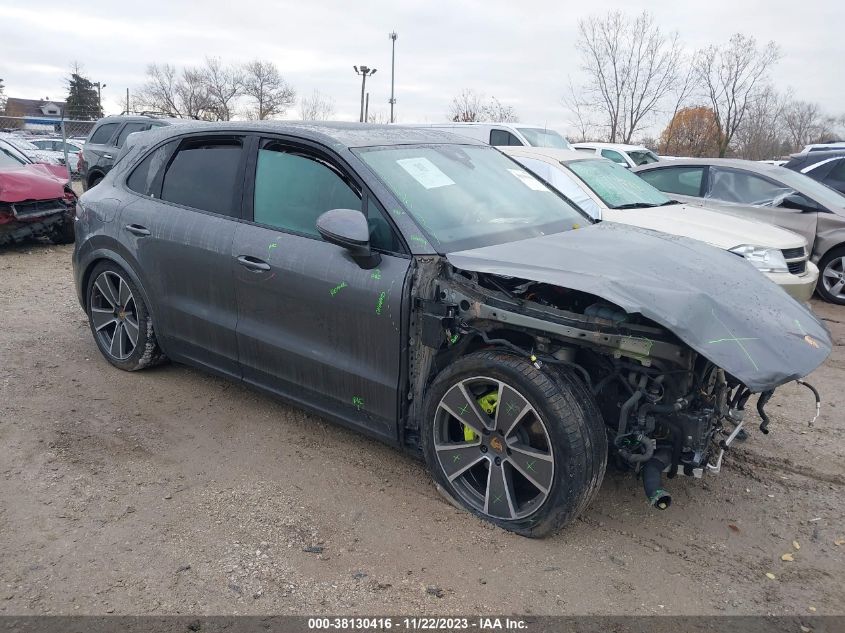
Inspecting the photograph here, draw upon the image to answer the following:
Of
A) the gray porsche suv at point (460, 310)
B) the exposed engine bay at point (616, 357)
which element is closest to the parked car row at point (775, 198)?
the gray porsche suv at point (460, 310)

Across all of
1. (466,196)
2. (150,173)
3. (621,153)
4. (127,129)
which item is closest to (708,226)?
(466,196)

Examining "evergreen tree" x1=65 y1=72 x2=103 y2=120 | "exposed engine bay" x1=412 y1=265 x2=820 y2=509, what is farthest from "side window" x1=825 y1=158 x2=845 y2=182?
"evergreen tree" x1=65 y1=72 x2=103 y2=120

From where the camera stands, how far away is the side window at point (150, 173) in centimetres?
454

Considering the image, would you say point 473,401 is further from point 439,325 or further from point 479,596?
point 479,596

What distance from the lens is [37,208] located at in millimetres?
9242

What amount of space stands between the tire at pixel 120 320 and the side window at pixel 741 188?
Answer: 6857 millimetres

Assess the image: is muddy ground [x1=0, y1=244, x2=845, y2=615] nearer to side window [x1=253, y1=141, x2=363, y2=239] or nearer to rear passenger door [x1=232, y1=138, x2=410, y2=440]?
rear passenger door [x1=232, y1=138, x2=410, y2=440]

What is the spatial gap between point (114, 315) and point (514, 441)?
10.6ft

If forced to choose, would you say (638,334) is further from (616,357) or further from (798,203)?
(798,203)

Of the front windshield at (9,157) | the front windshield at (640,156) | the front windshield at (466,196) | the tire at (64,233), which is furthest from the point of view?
the front windshield at (640,156)

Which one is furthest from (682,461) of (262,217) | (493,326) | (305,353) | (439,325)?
(262,217)

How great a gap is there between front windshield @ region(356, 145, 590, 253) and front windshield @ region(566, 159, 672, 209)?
294 cm

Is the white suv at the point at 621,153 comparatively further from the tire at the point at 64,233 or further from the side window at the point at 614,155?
the tire at the point at 64,233

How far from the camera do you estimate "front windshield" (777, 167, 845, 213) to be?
825 centimetres
